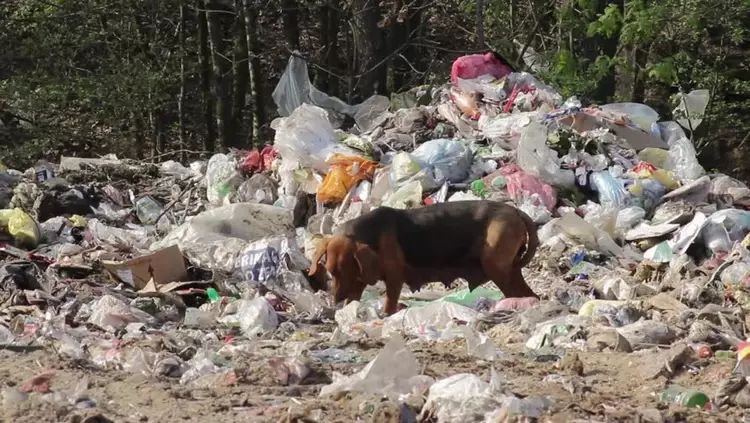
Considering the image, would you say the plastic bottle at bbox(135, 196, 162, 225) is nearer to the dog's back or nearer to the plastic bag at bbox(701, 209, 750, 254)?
the dog's back

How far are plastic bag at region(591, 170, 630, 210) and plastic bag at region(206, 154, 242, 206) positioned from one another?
3431mm

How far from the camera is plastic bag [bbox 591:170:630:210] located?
10289 mm

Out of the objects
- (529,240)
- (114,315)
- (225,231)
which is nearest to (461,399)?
(114,315)

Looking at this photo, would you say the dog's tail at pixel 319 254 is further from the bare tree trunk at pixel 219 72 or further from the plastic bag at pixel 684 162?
the bare tree trunk at pixel 219 72

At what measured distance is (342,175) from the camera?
10734 mm

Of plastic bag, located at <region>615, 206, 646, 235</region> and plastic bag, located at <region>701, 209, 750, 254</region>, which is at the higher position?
plastic bag, located at <region>701, 209, 750, 254</region>

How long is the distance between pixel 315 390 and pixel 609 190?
6.01 m

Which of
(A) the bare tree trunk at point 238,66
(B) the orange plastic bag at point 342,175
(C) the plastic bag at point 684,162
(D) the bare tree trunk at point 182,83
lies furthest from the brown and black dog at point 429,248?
(D) the bare tree trunk at point 182,83

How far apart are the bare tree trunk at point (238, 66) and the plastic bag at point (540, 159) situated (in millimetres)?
6414

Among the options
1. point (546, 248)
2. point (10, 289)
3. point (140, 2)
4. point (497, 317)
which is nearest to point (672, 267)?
point (546, 248)

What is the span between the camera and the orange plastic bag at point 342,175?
34.9 ft

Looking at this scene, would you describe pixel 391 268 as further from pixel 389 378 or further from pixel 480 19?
pixel 480 19

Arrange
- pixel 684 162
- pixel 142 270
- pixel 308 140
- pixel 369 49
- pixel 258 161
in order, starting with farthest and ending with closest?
1. pixel 369 49
2. pixel 258 161
3. pixel 308 140
4. pixel 684 162
5. pixel 142 270

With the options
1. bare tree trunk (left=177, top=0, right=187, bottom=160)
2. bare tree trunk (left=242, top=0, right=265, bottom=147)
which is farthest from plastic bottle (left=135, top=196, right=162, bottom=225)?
bare tree trunk (left=177, top=0, right=187, bottom=160)
